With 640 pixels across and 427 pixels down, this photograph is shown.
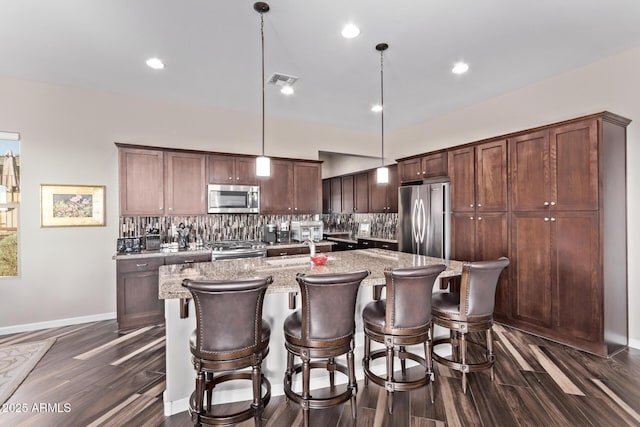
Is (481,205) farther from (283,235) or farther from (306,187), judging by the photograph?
(283,235)

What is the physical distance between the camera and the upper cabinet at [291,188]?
520 centimetres

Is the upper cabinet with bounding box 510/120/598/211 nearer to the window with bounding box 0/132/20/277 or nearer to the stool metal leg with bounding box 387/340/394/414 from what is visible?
the stool metal leg with bounding box 387/340/394/414

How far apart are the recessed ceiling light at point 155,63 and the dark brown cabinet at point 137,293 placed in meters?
2.36

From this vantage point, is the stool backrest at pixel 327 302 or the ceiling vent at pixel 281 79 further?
the ceiling vent at pixel 281 79

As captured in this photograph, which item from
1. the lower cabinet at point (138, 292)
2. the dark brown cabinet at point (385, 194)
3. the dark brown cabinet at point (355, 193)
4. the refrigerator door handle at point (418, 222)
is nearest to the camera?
the lower cabinet at point (138, 292)

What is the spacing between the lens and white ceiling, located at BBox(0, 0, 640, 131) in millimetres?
2512

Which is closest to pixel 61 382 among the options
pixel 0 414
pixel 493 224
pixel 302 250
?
pixel 0 414

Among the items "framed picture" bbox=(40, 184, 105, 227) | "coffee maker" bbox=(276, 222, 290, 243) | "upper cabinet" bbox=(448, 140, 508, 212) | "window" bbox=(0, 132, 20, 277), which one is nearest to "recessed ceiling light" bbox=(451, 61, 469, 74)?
"upper cabinet" bbox=(448, 140, 508, 212)

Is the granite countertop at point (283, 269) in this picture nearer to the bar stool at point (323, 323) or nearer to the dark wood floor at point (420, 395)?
the bar stool at point (323, 323)

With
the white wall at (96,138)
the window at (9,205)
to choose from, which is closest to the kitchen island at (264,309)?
the white wall at (96,138)

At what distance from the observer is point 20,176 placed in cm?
390

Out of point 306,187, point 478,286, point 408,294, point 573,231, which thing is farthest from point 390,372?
point 306,187

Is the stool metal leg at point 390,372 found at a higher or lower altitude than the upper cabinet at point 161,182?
lower

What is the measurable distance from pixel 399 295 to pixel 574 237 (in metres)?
2.41
